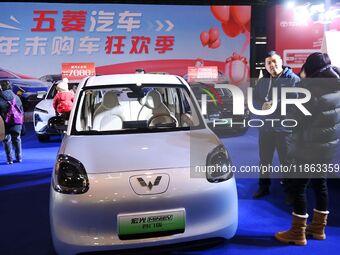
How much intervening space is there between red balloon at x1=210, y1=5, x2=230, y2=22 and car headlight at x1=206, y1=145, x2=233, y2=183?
8650 millimetres

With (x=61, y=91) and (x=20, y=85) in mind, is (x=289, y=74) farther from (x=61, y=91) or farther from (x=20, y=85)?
(x=20, y=85)

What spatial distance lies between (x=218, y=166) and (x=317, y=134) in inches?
30.9

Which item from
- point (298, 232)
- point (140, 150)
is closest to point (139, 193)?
point (140, 150)

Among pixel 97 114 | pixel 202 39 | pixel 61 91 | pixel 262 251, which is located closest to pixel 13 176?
pixel 61 91

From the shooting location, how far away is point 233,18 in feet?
35.1

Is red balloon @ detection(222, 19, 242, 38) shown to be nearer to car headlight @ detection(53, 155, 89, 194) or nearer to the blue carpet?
the blue carpet

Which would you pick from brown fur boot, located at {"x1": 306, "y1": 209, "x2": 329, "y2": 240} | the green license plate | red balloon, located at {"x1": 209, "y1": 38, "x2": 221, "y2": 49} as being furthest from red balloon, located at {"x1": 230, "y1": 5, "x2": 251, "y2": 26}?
the green license plate

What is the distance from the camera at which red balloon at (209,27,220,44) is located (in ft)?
34.8

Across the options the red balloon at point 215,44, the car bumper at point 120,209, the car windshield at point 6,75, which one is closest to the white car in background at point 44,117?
the car windshield at point 6,75

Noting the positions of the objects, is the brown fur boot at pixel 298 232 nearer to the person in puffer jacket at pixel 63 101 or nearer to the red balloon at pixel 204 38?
the person in puffer jacket at pixel 63 101

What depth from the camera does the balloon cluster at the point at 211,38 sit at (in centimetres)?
1061

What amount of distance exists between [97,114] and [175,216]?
1.48m

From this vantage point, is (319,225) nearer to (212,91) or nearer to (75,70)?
(212,91)

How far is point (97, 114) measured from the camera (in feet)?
11.2
